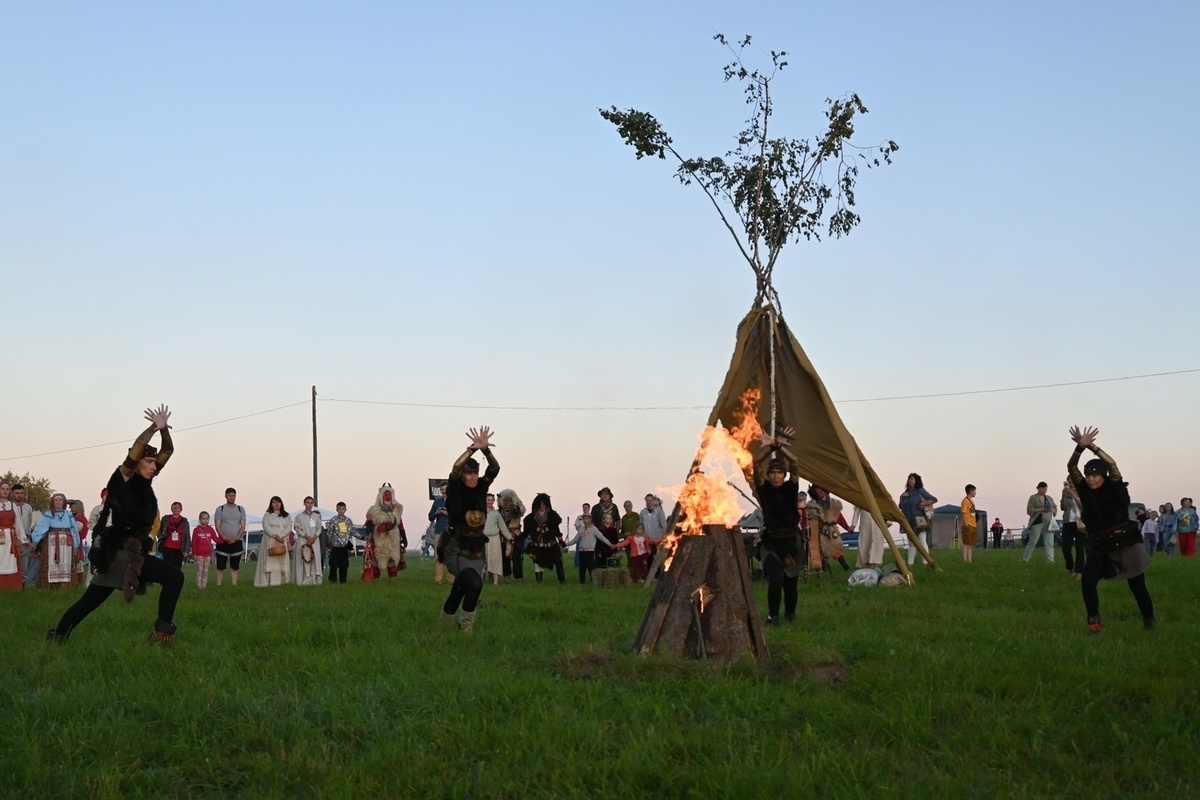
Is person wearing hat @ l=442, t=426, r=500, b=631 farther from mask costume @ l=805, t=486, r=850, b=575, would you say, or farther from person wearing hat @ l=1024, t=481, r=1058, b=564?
person wearing hat @ l=1024, t=481, r=1058, b=564

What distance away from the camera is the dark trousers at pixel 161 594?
1061cm

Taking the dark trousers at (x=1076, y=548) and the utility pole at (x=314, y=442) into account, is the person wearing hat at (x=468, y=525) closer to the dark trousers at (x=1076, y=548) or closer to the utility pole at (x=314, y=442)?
the dark trousers at (x=1076, y=548)

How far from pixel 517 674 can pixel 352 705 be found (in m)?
1.57

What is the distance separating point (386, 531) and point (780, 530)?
1187 cm

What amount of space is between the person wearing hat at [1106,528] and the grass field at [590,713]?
1.37 ft

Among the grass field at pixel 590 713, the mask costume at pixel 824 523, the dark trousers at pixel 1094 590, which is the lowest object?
the grass field at pixel 590 713

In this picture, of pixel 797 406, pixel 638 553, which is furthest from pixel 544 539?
pixel 797 406

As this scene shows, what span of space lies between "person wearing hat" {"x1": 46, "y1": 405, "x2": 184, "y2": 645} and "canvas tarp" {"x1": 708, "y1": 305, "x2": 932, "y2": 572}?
1095cm

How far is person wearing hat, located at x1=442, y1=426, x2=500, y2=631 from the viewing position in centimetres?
1186

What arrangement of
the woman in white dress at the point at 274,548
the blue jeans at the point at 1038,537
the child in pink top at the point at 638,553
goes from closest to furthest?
the woman in white dress at the point at 274,548 < the child in pink top at the point at 638,553 < the blue jeans at the point at 1038,537

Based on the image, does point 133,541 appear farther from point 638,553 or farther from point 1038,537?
point 1038,537

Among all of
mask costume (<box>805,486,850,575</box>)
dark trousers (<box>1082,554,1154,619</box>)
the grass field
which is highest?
mask costume (<box>805,486,850,575</box>)

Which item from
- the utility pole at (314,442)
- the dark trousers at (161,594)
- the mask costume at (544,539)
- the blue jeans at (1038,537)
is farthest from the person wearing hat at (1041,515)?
the utility pole at (314,442)

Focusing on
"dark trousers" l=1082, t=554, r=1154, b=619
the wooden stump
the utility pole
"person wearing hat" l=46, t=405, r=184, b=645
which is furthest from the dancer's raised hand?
the utility pole
